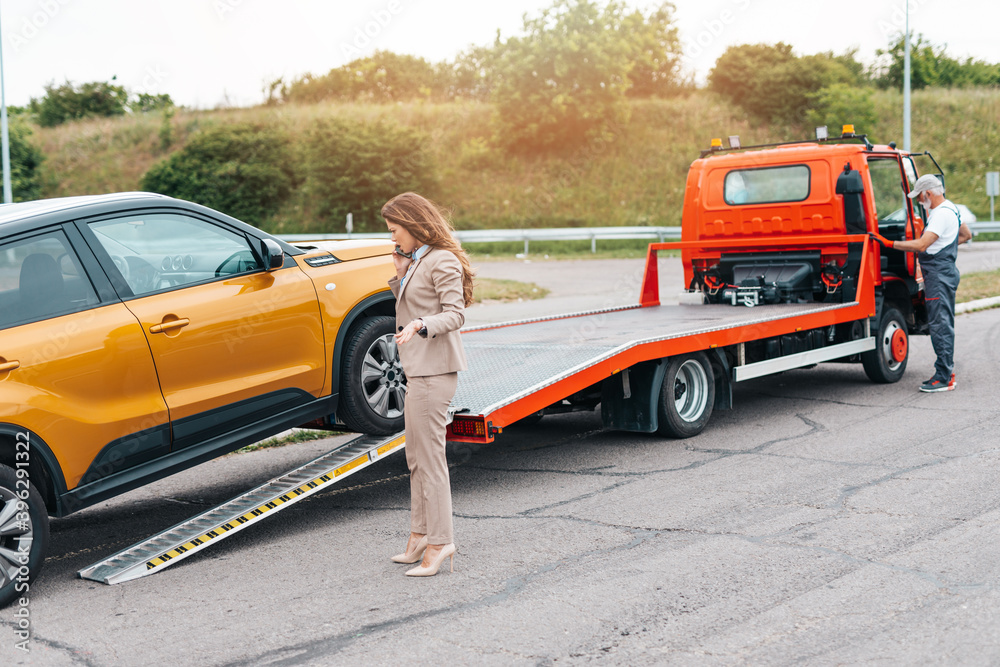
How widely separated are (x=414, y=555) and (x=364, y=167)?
32288mm

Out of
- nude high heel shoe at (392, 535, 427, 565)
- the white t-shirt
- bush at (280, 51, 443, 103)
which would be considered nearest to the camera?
nude high heel shoe at (392, 535, 427, 565)

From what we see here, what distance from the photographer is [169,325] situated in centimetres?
510

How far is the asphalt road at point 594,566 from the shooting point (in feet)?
12.7

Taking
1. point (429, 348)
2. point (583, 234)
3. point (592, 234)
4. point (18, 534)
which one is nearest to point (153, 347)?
point (18, 534)

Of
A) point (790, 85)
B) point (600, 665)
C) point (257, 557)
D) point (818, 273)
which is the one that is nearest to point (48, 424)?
point (257, 557)

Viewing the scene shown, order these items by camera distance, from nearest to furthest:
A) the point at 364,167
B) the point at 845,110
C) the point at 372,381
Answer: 1. the point at 372,381
2. the point at 845,110
3. the point at 364,167

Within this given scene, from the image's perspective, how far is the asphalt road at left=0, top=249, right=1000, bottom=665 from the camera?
12.7 ft

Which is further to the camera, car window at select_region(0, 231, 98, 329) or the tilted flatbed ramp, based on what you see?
the tilted flatbed ramp

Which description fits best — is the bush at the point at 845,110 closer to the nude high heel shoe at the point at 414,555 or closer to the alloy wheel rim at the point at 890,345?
the alloy wheel rim at the point at 890,345

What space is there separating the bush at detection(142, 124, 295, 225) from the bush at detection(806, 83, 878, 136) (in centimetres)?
2109

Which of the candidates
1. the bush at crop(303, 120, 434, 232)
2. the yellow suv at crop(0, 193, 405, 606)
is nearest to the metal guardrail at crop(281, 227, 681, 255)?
the bush at crop(303, 120, 434, 232)

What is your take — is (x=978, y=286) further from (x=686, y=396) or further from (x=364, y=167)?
(x=364, y=167)

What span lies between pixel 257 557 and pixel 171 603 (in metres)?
0.70

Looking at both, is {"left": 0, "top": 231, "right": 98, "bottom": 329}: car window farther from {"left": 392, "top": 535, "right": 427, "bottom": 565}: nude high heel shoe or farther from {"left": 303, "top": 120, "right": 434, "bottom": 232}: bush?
{"left": 303, "top": 120, "right": 434, "bottom": 232}: bush
